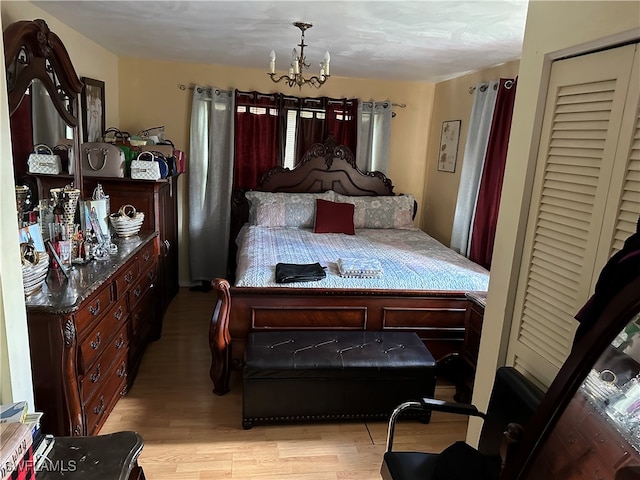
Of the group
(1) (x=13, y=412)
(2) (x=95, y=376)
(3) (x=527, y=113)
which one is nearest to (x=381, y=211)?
(3) (x=527, y=113)

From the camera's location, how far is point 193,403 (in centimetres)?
265

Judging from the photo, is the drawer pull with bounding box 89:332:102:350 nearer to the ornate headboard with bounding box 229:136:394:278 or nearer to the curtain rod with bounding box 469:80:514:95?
the ornate headboard with bounding box 229:136:394:278

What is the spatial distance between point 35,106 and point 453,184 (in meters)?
3.46

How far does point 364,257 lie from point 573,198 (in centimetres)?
206

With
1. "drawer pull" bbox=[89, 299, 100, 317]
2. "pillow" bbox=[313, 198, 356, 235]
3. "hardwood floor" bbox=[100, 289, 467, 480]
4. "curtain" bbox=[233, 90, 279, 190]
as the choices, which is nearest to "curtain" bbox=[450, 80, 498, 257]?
"pillow" bbox=[313, 198, 356, 235]

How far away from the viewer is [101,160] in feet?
10.2

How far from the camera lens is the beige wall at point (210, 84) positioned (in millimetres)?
4316

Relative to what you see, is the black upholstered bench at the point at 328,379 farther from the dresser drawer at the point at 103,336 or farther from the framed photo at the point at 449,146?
the framed photo at the point at 449,146

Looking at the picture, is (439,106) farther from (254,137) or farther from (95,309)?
(95,309)

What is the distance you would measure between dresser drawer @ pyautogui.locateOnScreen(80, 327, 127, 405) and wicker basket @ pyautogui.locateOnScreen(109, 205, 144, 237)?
0.67 meters

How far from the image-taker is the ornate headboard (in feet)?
15.1

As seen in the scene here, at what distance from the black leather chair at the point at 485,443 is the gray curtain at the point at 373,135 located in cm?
343

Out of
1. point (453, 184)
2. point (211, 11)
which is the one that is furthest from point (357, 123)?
point (211, 11)

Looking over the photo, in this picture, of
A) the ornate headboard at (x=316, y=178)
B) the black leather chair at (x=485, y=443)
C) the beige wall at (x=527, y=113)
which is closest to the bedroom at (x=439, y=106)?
the beige wall at (x=527, y=113)
